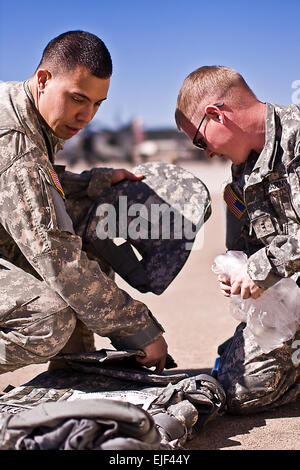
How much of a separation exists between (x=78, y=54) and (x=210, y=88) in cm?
75

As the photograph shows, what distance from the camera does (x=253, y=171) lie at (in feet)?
11.4

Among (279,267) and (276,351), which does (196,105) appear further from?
(276,351)

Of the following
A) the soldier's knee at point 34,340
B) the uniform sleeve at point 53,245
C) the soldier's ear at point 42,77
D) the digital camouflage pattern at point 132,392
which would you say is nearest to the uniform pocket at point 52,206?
the uniform sleeve at point 53,245

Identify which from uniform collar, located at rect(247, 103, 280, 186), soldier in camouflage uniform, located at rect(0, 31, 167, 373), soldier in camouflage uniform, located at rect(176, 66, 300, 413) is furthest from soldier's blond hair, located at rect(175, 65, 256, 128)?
soldier in camouflage uniform, located at rect(0, 31, 167, 373)

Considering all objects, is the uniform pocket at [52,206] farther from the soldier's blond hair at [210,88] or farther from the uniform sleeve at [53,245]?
the soldier's blond hair at [210,88]

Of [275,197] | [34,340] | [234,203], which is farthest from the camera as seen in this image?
[234,203]

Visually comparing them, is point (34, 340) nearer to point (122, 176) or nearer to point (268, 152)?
point (122, 176)

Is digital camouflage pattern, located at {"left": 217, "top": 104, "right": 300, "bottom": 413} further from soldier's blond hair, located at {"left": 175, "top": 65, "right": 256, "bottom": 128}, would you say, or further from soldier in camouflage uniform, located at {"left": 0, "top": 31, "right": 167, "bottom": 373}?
soldier in camouflage uniform, located at {"left": 0, "top": 31, "right": 167, "bottom": 373}

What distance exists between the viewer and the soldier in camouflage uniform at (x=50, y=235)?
3303mm

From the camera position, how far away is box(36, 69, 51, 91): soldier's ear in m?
3.60

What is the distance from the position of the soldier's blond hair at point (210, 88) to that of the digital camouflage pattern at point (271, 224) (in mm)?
199

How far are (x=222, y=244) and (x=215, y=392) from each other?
6.18m

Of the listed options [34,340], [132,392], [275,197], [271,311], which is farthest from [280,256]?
[34,340]
